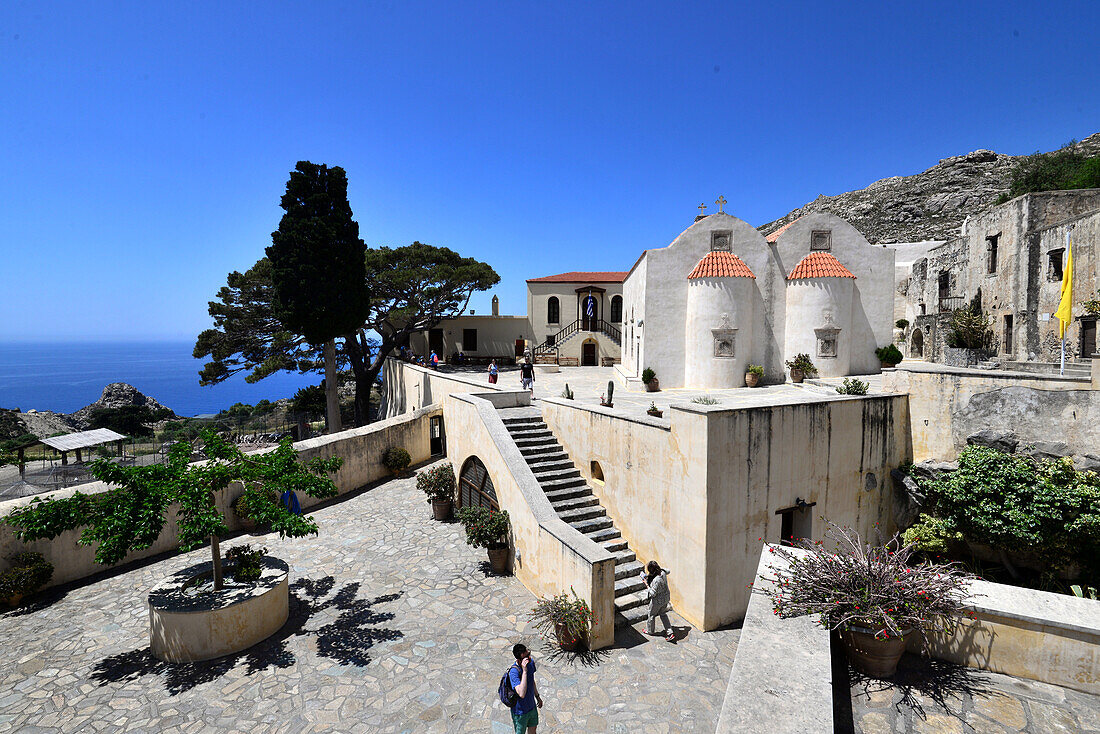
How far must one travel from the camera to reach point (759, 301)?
19672mm

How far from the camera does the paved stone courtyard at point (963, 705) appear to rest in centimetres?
339

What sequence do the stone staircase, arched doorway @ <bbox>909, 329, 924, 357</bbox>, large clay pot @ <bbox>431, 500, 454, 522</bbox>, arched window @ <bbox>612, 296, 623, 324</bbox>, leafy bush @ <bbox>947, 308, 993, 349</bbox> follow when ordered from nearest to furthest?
the stone staircase < large clay pot @ <bbox>431, 500, 454, 522</bbox> < leafy bush @ <bbox>947, 308, 993, 349</bbox> < arched doorway @ <bbox>909, 329, 924, 357</bbox> < arched window @ <bbox>612, 296, 623, 324</bbox>

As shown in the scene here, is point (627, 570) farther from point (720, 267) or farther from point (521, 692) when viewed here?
point (720, 267)

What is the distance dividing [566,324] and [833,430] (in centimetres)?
2547

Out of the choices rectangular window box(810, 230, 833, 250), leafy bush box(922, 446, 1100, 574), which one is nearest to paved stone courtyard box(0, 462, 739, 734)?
leafy bush box(922, 446, 1100, 574)

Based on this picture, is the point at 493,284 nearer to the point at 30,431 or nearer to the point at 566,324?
the point at 566,324

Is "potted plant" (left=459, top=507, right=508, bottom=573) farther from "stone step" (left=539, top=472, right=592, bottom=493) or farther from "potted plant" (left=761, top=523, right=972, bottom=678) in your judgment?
"potted plant" (left=761, top=523, right=972, bottom=678)

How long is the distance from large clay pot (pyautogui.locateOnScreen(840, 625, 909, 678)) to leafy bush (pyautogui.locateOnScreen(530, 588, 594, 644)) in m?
5.05

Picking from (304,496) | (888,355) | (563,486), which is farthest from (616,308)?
(304,496)

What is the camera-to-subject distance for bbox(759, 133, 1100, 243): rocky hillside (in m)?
47.4

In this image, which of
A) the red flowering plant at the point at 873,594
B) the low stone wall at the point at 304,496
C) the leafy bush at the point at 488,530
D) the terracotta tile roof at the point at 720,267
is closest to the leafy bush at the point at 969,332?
the terracotta tile roof at the point at 720,267

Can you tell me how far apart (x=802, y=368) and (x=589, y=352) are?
15978 mm

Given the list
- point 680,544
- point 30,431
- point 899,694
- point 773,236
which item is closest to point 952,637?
point 899,694

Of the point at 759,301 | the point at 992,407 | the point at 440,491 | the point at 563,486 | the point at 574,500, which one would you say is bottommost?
the point at 440,491
